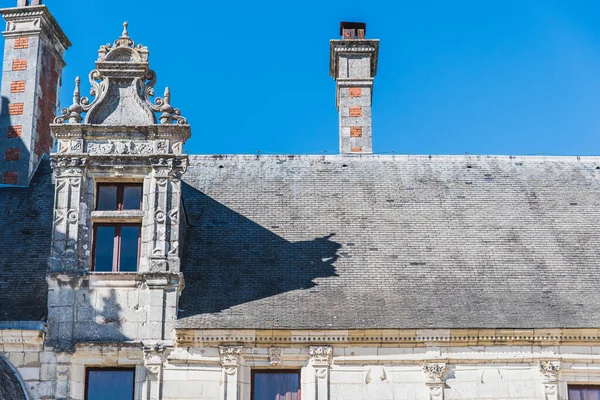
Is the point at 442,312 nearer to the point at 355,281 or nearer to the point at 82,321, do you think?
the point at 355,281

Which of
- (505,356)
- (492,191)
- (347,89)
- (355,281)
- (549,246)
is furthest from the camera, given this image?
(347,89)

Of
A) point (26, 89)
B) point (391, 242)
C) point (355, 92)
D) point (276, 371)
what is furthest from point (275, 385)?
point (26, 89)

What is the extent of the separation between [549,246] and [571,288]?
133 cm

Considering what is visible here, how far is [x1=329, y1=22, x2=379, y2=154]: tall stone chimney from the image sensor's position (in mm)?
21656

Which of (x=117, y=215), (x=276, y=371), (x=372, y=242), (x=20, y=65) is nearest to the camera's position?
(x=276, y=371)

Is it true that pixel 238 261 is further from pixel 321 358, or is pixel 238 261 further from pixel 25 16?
pixel 25 16

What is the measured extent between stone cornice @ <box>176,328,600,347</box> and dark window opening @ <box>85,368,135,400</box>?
97cm

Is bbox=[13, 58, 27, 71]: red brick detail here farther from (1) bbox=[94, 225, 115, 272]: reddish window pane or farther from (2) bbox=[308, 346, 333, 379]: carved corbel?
(2) bbox=[308, 346, 333, 379]: carved corbel

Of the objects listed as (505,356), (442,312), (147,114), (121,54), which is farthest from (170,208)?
(505,356)

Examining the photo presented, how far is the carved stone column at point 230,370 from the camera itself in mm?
A: 15977

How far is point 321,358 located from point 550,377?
11.2ft

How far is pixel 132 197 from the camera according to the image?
17.5 meters

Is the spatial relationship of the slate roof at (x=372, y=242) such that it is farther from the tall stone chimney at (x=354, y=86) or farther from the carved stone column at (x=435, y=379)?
the tall stone chimney at (x=354, y=86)

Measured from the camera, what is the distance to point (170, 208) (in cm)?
1712
